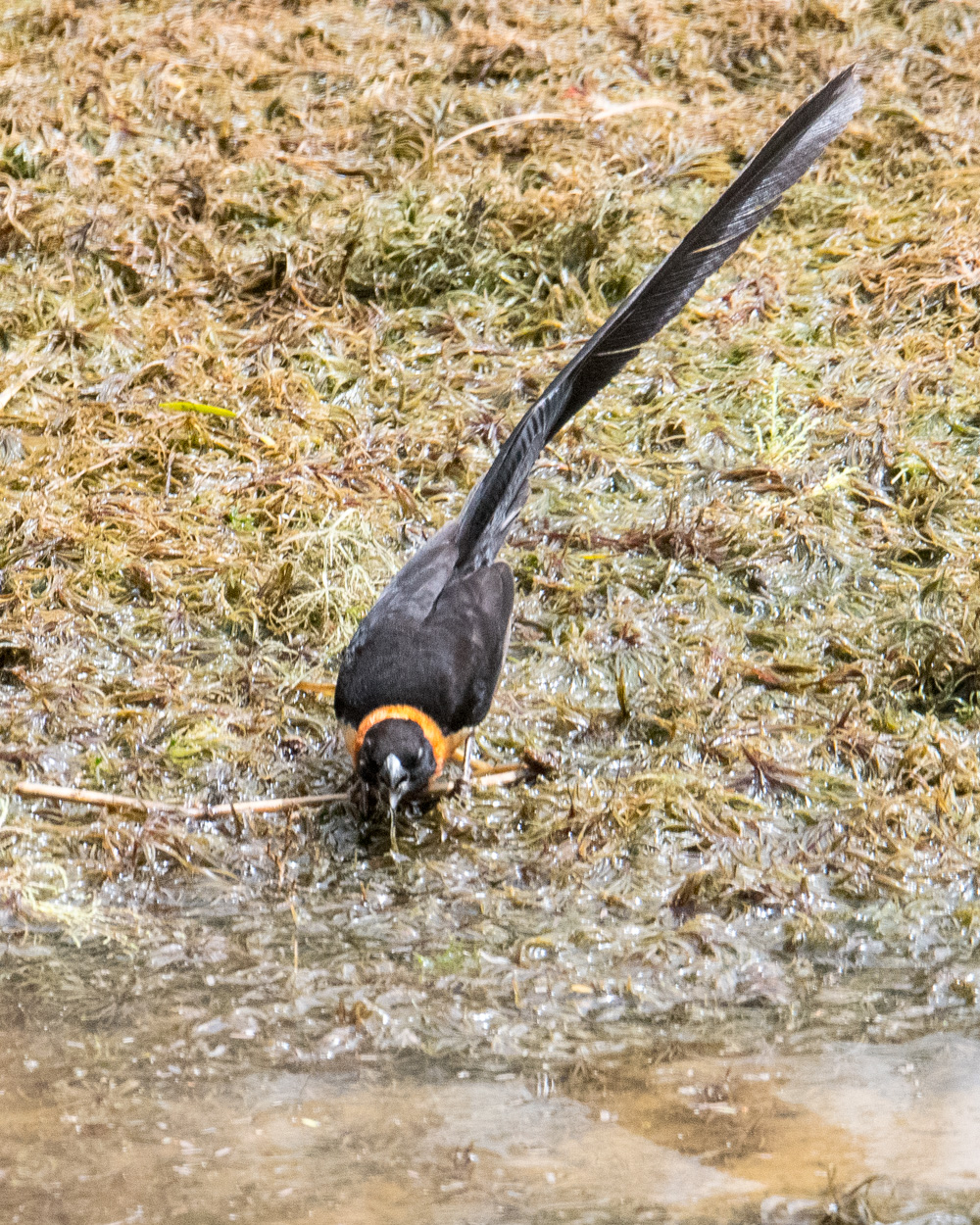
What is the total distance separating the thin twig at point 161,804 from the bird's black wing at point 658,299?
1.10 m

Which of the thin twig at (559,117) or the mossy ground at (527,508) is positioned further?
the thin twig at (559,117)

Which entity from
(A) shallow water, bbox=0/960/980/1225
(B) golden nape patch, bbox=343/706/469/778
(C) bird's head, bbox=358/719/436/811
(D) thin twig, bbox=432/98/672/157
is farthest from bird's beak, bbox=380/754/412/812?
(D) thin twig, bbox=432/98/672/157

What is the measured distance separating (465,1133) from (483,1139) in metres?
0.05

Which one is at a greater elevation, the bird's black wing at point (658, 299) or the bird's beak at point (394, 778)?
the bird's black wing at point (658, 299)

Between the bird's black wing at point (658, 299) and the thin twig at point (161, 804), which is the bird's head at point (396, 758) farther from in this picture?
the bird's black wing at point (658, 299)

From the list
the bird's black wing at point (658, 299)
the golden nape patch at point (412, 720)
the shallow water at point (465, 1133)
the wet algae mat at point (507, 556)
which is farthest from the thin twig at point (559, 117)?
the shallow water at point (465, 1133)

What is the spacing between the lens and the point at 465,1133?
2811 millimetres

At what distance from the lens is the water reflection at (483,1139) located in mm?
2574

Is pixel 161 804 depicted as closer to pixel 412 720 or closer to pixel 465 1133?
pixel 412 720

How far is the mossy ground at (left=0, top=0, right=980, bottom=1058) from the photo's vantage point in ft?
11.9

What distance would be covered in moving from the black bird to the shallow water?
111 centimetres

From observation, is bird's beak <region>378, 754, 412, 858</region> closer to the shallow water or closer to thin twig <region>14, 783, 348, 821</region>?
thin twig <region>14, 783, 348, 821</region>

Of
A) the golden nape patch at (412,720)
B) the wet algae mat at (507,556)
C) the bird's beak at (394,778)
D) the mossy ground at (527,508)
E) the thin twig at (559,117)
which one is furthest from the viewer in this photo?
the thin twig at (559,117)

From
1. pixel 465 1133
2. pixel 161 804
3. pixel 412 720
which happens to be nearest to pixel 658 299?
pixel 412 720
